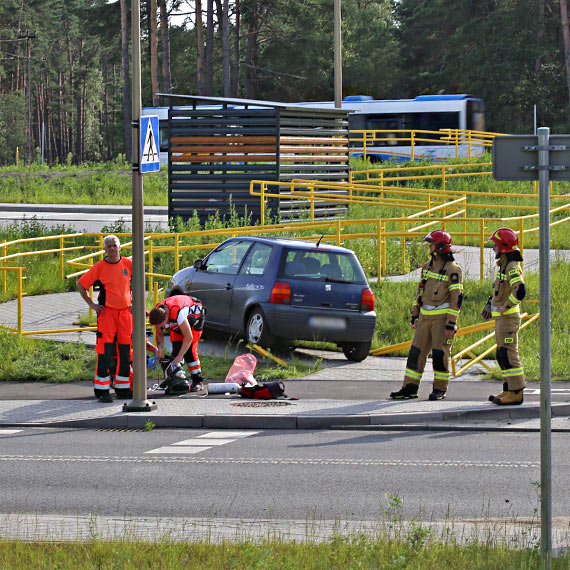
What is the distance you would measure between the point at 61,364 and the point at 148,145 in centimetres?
391

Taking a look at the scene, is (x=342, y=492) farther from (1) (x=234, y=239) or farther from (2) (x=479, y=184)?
(2) (x=479, y=184)

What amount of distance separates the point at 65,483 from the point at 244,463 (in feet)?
4.89

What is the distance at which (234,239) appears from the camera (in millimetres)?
15680

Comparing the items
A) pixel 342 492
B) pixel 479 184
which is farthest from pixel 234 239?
pixel 479 184

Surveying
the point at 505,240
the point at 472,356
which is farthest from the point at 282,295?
the point at 505,240

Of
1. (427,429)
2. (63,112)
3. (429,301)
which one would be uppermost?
(63,112)

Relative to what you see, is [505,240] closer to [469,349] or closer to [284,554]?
[469,349]

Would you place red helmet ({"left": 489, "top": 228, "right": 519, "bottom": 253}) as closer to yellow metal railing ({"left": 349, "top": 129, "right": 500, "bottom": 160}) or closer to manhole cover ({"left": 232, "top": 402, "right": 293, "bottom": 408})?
manhole cover ({"left": 232, "top": 402, "right": 293, "bottom": 408})

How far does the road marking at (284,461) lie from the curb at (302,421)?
1.62 m

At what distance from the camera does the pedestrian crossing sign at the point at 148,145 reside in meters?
11.4

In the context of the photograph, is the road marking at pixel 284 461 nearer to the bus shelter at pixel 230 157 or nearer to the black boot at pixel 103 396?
the black boot at pixel 103 396

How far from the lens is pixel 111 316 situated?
1252cm

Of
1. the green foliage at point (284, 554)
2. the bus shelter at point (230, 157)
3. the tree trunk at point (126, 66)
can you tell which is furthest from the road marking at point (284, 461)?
the tree trunk at point (126, 66)

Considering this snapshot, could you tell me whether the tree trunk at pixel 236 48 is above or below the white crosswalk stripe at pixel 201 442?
above
